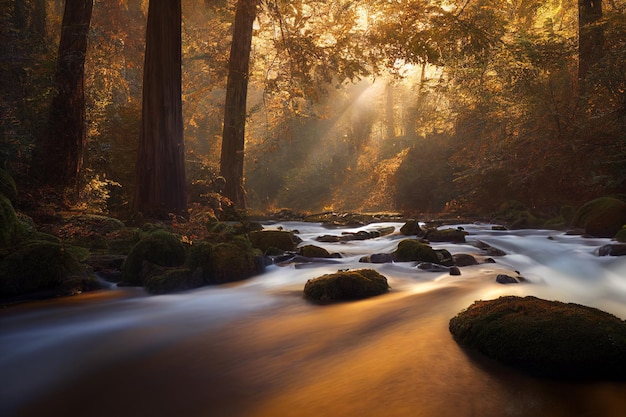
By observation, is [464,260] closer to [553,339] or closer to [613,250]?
[613,250]

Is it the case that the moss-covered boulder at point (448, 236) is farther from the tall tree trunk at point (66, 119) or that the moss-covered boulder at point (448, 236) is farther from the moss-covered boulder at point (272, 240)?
the tall tree trunk at point (66, 119)

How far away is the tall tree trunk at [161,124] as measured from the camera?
10.4 metres

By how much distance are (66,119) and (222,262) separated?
595 centimetres

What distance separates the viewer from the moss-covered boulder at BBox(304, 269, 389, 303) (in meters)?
6.12

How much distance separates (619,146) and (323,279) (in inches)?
384

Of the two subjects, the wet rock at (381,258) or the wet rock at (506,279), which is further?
the wet rock at (381,258)

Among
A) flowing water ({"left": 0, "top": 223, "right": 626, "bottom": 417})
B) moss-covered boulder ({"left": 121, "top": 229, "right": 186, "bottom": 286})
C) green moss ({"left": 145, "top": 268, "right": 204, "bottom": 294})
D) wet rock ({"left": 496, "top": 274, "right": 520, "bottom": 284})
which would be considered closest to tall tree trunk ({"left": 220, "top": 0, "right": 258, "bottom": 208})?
moss-covered boulder ({"left": 121, "top": 229, "right": 186, "bottom": 286})

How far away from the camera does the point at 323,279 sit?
21.1 feet

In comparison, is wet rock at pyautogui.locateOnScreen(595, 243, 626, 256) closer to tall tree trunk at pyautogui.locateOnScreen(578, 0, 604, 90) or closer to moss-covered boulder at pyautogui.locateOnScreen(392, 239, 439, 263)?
moss-covered boulder at pyautogui.locateOnScreen(392, 239, 439, 263)

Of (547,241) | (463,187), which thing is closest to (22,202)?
(547,241)

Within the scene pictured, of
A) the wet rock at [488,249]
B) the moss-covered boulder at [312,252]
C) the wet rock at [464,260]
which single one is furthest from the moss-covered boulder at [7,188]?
the wet rock at [488,249]

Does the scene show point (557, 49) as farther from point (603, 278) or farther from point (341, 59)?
point (603, 278)

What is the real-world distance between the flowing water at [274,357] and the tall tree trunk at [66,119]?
5.45m

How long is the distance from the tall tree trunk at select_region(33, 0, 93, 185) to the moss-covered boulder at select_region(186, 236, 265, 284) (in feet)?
16.8
